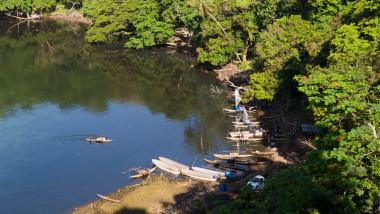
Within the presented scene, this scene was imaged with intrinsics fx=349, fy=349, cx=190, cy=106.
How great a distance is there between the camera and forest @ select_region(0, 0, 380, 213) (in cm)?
2348

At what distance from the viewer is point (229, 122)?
59.3 meters

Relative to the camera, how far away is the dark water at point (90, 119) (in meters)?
46.1

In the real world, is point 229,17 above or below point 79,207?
above

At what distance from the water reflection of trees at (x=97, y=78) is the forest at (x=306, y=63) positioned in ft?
20.8

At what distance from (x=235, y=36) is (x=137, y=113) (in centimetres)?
3051

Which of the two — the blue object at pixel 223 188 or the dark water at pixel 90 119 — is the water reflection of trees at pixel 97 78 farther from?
the blue object at pixel 223 188

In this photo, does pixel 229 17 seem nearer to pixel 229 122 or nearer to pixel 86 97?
pixel 229 122

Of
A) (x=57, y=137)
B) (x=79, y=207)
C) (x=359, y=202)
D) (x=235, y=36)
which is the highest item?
(x=235, y=36)

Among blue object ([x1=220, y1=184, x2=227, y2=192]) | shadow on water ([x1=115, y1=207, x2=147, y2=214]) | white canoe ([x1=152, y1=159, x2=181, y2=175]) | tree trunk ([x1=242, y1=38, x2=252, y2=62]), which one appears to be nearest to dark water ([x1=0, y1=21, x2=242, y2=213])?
white canoe ([x1=152, y1=159, x2=181, y2=175])

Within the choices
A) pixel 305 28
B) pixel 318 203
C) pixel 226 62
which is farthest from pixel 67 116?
pixel 318 203

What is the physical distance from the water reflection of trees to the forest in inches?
250

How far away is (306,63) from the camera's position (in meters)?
53.3

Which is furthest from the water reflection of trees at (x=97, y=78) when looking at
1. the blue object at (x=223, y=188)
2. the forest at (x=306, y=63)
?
the blue object at (x=223, y=188)

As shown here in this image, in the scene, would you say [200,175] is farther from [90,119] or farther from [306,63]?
[90,119]
